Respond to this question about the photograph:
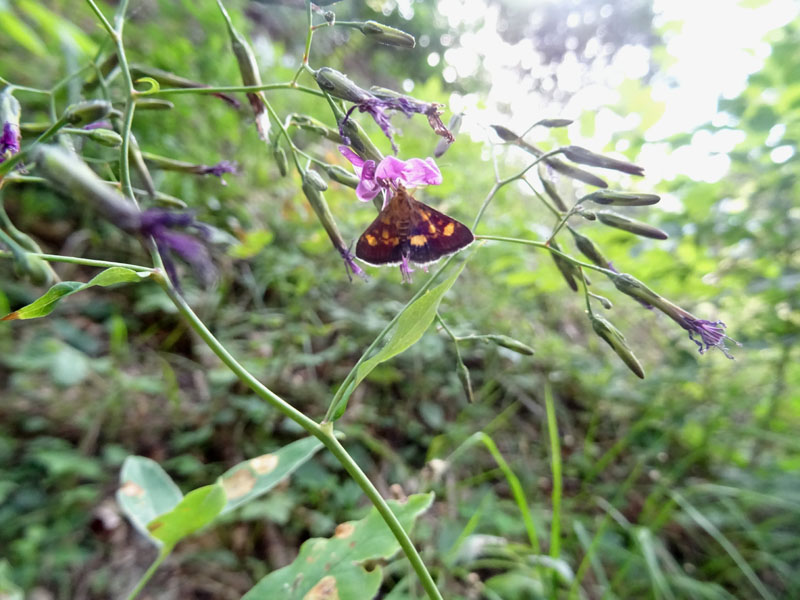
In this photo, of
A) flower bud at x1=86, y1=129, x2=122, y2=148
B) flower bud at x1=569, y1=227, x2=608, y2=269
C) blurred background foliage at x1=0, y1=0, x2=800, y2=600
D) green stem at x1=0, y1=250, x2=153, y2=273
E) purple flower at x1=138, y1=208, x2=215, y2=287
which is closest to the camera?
purple flower at x1=138, y1=208, x2=215, y2=287

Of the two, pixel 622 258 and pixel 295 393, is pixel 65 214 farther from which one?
pixel 622 258

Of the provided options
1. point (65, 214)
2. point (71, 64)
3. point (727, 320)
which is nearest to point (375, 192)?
point (71, 64)

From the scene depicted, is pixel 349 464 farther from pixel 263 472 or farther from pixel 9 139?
pixel 9 139

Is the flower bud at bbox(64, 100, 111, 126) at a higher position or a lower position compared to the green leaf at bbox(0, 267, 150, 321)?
higher

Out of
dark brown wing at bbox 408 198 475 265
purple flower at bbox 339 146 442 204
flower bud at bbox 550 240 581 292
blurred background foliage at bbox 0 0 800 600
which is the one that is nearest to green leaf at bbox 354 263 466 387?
dark brown wing at bbox 408 198 475 265

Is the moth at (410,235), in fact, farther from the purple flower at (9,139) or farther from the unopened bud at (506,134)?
the purple flower at (9,139)

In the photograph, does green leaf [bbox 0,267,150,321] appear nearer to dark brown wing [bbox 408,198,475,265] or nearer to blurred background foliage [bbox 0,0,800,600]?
dark brown wing [bbox 408,198,475,265]

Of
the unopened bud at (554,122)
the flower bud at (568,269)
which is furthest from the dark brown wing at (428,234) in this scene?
the unopened bud at (554,122)
